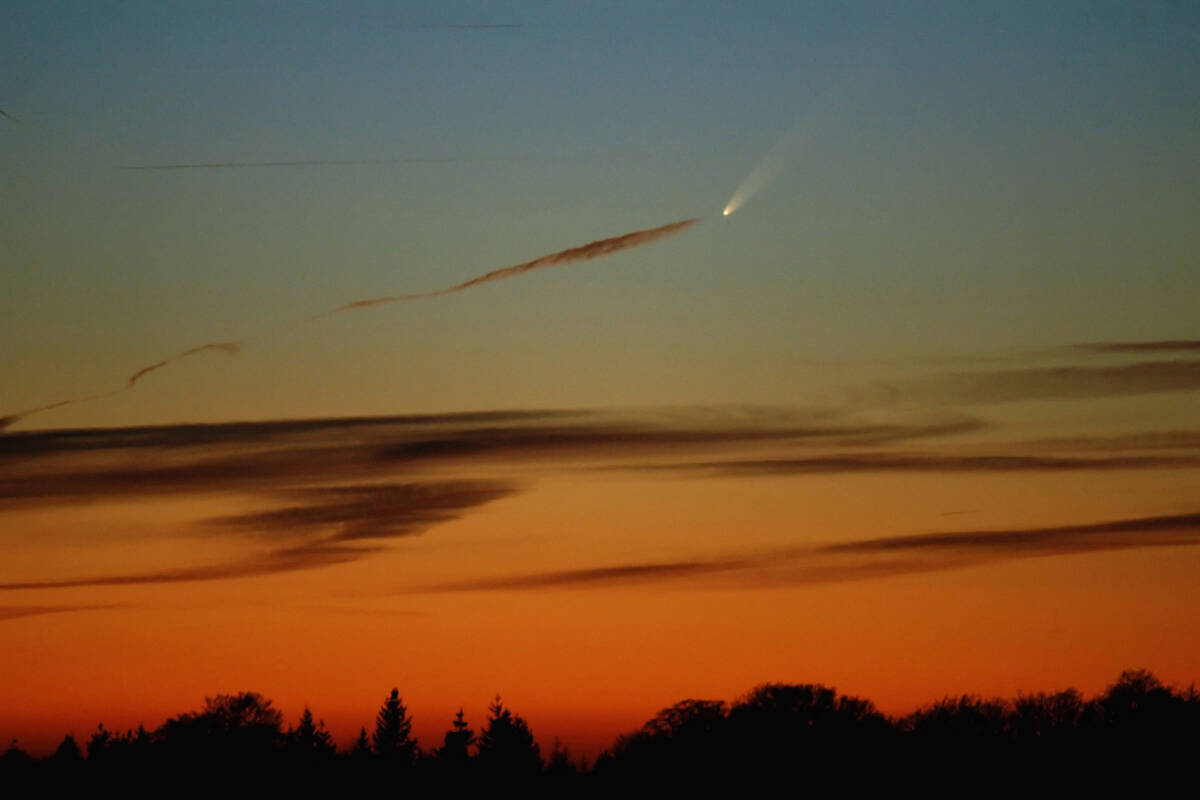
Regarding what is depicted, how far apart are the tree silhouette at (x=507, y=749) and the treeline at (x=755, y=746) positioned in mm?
104

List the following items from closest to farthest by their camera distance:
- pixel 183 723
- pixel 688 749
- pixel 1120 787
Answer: pixel 1120 787 → pixel 688 749 → pixel 183 723

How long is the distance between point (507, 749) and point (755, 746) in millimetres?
22610

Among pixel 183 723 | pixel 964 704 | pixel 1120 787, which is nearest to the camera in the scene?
pixel 1120 787

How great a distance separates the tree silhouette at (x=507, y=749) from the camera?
13700cm

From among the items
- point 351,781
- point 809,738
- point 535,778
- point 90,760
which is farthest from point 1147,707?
point 90,760

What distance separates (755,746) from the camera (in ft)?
409

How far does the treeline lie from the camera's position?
397 ft

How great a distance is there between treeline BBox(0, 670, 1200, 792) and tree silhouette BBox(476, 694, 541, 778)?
0.10m

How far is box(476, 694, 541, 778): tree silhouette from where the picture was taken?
13700cm

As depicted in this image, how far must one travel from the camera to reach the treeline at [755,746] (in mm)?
121125

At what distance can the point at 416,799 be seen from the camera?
432ft

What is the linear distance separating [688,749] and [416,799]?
20052mm

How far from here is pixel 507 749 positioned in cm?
13975

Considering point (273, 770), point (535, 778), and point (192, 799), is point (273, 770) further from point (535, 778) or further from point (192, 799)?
point (535, 778)
